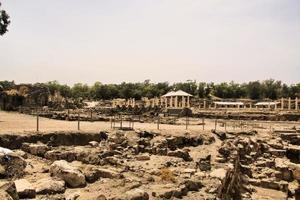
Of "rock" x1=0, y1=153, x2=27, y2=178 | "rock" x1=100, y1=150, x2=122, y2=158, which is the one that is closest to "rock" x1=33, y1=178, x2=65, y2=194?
"rock" x1=0, y1=153, x2=27, y2=178

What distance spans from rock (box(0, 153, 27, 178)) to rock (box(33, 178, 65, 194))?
2.77 feet

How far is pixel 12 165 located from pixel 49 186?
1.83 metres

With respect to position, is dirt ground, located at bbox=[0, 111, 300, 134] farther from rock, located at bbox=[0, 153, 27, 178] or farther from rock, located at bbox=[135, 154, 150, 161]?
rock, located at bbox=[0, 153, 27, 178]

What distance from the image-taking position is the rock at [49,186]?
8.82 metres

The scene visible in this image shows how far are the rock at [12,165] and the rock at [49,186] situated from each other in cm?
84

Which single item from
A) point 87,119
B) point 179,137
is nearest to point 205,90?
point 87,119

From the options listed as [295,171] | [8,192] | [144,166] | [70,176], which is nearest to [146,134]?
[144,166]

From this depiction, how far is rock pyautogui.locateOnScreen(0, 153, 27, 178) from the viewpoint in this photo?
972 cm

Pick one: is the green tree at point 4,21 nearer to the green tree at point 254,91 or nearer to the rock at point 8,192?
the rock at point 8,192

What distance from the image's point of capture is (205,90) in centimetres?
8162

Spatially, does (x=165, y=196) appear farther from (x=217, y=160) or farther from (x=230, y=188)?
(x=217, y=160)

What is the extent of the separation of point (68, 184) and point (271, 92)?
258ft

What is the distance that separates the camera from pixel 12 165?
1017 cm

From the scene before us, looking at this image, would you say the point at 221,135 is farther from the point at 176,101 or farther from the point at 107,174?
the point at 176,101
